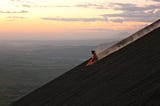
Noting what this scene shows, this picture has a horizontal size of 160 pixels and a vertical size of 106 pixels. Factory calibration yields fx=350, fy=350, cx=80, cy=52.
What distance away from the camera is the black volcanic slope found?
9.84 metres

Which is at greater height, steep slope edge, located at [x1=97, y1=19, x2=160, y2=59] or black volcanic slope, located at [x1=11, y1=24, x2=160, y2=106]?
steep slope edge, located at [x1=97, y1=19, x2=160, y2=59]

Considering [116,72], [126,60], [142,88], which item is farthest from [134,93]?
[126,60]

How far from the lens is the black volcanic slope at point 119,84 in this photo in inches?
388

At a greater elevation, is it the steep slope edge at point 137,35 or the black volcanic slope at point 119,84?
the steep slope edge at point 137,35

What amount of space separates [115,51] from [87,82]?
4779 millimetres

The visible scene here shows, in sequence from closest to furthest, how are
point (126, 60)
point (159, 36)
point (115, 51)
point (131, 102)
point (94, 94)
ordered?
point (131, 102)
point (94, 94)
point (126, 60)
point (159, 36)
point (115, 51)

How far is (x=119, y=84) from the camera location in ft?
38.5

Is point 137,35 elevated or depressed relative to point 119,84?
elevated

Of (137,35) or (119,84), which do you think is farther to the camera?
(137,35)

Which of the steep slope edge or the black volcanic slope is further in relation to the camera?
the steep slope edge

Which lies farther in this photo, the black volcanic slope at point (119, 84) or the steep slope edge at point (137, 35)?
the steep slope edge at point (137, 35)

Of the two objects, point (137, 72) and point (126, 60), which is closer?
point (137, 72)

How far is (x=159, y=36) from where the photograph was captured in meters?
16.3

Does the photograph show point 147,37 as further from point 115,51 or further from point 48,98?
point 48,98
